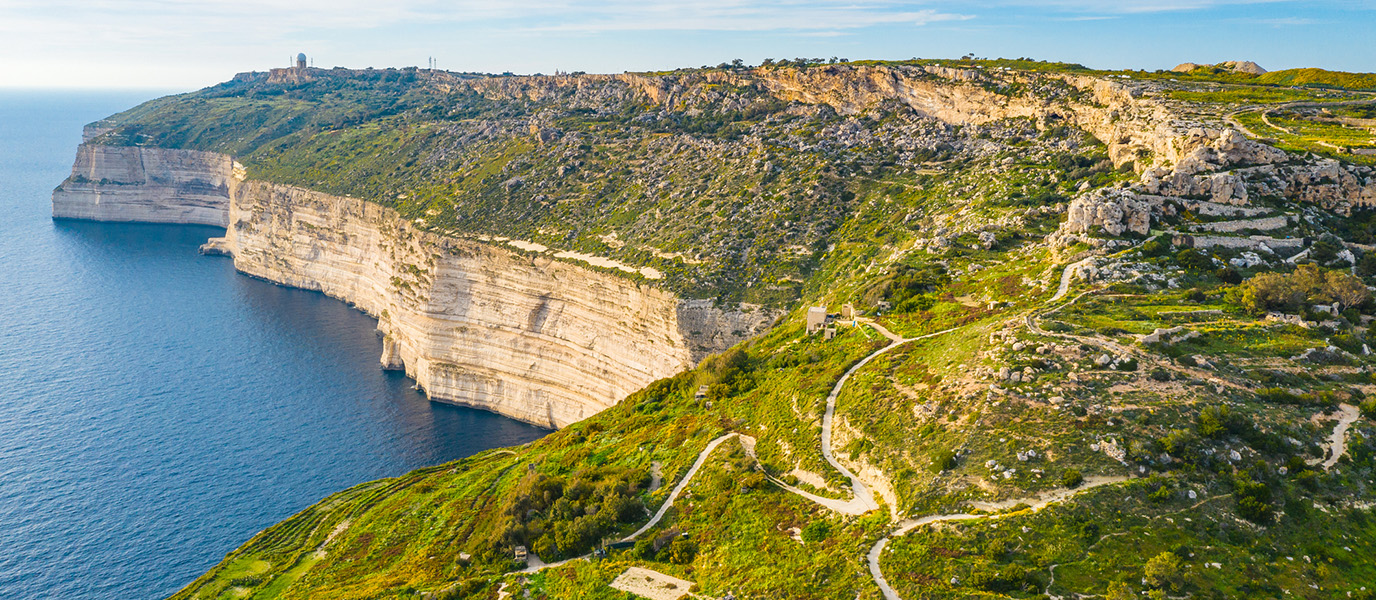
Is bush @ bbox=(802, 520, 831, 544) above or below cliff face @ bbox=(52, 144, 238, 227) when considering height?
below

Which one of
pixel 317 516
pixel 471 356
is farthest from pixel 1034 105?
pixel 317 516

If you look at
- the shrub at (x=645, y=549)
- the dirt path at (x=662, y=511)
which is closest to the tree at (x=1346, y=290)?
the dirt path at (x=662, y=511)

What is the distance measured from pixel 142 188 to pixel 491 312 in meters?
129

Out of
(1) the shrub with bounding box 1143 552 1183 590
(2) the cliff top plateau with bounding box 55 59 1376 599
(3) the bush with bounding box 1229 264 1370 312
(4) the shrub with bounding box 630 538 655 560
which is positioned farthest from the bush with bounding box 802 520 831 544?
(3) the bush with bounding box 1229 264 1370 312

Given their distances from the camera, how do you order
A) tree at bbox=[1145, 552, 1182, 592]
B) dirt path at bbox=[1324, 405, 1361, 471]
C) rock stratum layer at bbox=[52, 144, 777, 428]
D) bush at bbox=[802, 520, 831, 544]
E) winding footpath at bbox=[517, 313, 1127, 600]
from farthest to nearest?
rock stratum layer at bbox=[52, 144, 777, 428]
bush at bbox=[802, 520, 831, 544]
dirt path at bbox=[1324, 405, 1361, 471]
winding footpath at bbox=[517, 313, 1127, 600]
tree at bbox=[1145, 552, 1182, 592]

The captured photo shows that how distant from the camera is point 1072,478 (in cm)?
3150

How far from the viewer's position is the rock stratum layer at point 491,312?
7319 cm

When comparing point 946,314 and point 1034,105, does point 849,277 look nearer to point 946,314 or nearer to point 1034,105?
point 946,314

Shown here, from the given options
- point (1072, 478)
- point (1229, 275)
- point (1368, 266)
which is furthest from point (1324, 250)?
point (1072, 478)

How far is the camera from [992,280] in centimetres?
5244

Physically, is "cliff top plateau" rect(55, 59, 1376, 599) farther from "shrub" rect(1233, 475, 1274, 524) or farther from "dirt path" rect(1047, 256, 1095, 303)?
"dirt path" rect(1047, 256, 1095, 303)

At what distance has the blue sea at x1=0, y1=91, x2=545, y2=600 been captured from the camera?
192 ft

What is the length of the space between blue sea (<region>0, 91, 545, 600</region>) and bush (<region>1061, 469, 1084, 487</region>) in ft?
185

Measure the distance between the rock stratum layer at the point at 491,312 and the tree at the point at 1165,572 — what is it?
40.8m
